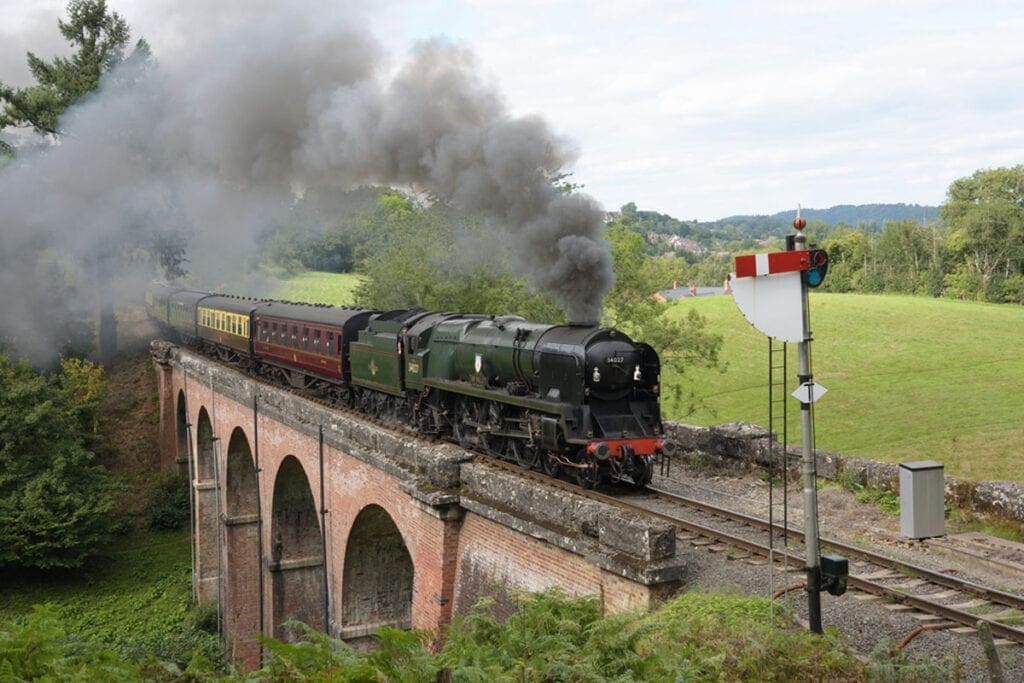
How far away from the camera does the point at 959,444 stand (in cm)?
2467

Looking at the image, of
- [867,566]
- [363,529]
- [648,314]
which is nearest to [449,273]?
[648,314]

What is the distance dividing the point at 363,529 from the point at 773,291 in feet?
35.8

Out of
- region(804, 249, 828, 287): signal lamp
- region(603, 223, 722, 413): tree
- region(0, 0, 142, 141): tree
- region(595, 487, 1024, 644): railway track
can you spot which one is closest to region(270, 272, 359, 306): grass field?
region(0, 0, 142, 141): tree

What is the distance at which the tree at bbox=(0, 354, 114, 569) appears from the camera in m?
27.5

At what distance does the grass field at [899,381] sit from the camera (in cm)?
2570

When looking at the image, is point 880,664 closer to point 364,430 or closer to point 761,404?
point 364,430

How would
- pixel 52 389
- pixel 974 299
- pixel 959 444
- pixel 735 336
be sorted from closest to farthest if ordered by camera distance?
pixel 959 444, pixel 52 389, pixel 735 336, pixel 974 299

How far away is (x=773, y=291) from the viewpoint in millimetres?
6965

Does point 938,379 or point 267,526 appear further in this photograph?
point 938,379

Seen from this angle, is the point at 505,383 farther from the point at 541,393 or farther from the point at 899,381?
the point at 899,381

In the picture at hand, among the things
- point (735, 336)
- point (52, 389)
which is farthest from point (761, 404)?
point (52, 389)

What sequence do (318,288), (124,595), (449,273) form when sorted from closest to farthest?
(124,595)
(449,273)
(318,288)

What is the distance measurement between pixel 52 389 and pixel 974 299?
172ft

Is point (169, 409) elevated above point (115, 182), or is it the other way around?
point (115, 182)
